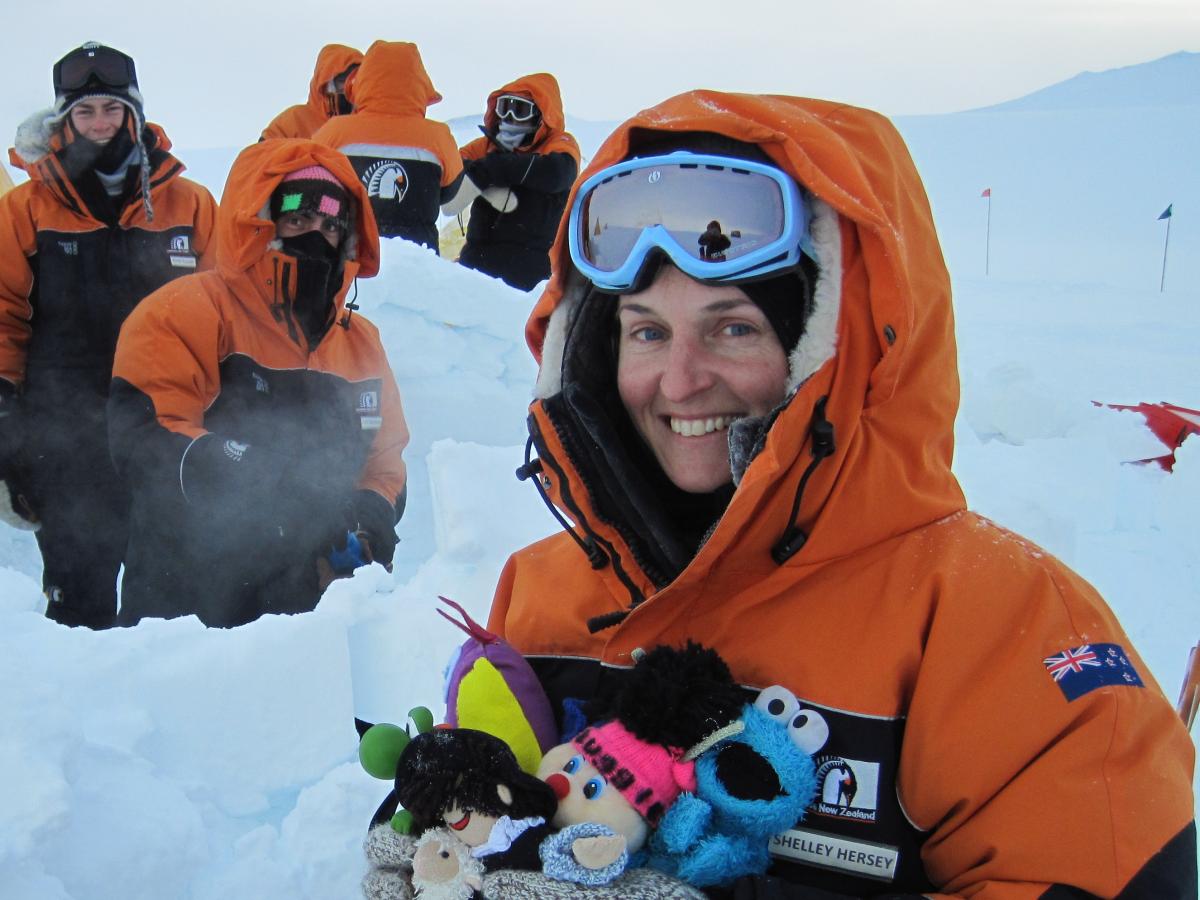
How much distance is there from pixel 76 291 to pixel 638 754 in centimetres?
363

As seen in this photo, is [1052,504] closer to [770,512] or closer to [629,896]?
[770,512]

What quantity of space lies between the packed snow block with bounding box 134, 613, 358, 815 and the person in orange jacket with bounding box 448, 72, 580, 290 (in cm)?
455

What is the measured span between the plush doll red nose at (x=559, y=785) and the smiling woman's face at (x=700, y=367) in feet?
2.03

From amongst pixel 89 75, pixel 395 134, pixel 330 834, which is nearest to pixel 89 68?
pixel 89 75

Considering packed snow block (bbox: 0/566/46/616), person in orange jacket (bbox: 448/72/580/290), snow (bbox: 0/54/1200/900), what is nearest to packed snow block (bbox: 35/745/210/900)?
snow (bbox: 0/54/1200/900)

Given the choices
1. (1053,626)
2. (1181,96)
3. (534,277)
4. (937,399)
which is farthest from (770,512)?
(1181,96)

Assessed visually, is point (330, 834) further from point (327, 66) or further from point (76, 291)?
point (327, 66)

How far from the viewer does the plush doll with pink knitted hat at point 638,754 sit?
1.38 meters

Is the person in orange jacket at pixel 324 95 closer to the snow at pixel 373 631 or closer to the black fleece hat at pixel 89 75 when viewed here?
the snow at pixel 373 631

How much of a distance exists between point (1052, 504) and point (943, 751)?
4.04m

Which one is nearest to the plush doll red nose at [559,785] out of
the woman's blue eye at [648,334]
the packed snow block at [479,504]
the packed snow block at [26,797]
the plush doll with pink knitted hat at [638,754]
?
the plush doll with pink knitted hat at [638,754]

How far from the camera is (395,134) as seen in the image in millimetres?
6586

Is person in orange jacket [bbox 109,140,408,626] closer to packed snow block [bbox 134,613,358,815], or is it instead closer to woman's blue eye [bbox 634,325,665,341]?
packed snow block [bbox 134,613,358,815]

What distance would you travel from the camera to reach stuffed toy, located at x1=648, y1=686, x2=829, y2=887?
1.37 meters
